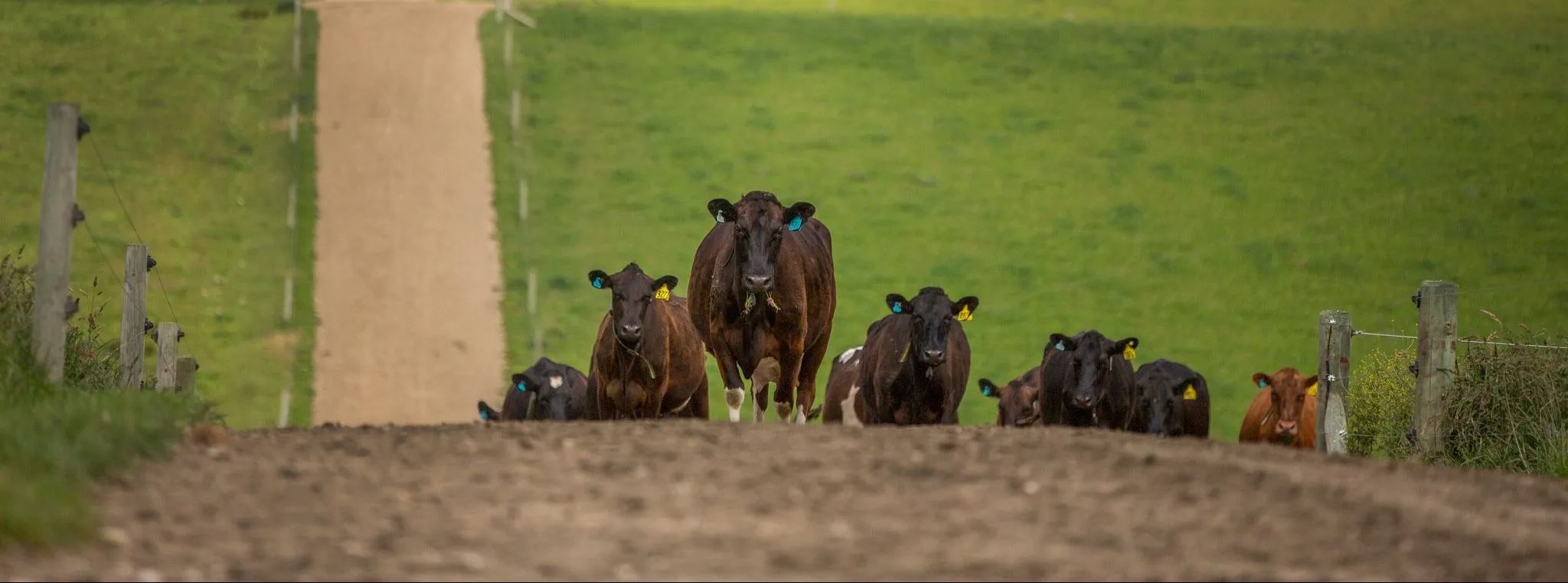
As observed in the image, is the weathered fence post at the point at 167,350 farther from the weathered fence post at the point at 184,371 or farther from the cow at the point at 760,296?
the cow at the point at 760,296

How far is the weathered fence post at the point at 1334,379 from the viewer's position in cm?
1514

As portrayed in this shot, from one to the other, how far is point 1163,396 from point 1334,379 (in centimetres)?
267

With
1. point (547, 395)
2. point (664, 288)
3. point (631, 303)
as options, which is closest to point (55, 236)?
point (631, 303)

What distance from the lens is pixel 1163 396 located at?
697 inches

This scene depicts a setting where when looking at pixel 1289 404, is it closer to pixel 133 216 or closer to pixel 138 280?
pixel 138 280

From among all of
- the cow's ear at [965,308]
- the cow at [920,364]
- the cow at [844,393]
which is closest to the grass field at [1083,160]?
the cow at [844,393]

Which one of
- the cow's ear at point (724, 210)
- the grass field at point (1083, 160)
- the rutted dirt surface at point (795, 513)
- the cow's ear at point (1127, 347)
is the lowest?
the rutted dirt surface at point (795, 513)

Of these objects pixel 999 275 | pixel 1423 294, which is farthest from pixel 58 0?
pixel 1423 294

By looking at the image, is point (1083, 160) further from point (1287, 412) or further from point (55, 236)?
point (55, 236)

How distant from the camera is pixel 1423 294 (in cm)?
1358

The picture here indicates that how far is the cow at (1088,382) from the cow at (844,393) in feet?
5.83

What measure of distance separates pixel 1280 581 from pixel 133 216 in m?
30.1

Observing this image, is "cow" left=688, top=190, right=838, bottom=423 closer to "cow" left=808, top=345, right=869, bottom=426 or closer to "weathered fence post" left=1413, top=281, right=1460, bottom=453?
"cow" left=808, top=345, right=869, bottom=426

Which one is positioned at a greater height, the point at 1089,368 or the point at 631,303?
the point at 631,303
